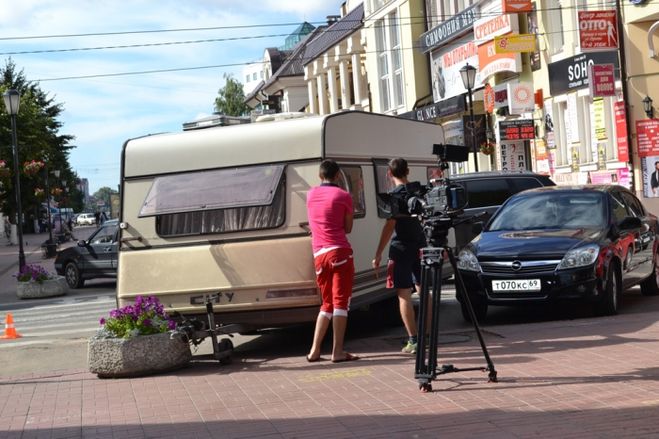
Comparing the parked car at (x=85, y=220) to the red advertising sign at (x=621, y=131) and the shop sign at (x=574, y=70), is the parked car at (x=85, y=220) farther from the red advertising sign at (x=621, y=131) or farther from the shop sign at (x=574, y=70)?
the red advertising sign at (x=621, y=131)

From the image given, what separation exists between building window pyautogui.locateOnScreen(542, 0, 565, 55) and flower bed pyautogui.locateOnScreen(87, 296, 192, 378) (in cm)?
2428

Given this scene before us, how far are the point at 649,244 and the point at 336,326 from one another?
6063 mm

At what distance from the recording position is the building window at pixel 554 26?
3278 cm

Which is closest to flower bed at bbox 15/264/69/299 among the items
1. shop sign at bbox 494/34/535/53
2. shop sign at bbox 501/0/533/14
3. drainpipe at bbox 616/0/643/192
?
drainpipe at bbox 616/0/643/192

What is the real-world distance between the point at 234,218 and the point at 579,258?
13.0 ft

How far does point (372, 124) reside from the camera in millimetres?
13016

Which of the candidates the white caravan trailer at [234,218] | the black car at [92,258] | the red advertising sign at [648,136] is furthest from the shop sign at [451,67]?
the white caravan trailer at [234,218]

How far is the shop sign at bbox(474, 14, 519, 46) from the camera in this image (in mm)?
34812

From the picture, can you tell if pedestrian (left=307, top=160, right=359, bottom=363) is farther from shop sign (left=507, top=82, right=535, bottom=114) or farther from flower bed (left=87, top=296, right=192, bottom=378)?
shop sign (left=507, top=82, right=535, bottom=114)

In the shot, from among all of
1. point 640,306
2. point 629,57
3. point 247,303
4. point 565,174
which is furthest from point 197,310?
point 565,174

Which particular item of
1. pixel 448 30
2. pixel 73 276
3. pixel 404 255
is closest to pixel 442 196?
pixel 404 255

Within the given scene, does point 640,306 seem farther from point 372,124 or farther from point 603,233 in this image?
point 372,124

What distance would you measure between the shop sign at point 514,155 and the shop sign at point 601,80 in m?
8.11

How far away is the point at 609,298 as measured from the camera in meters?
12.7
